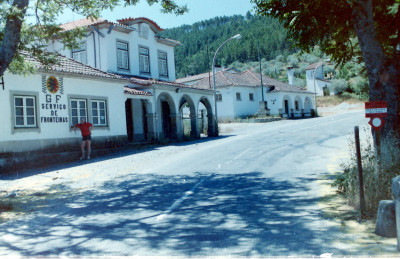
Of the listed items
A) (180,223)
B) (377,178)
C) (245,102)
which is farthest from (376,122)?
(245,102)

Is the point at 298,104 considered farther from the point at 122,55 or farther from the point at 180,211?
the point at 180,211

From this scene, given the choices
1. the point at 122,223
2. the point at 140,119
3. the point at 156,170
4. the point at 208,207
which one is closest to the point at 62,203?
the point at 122,223

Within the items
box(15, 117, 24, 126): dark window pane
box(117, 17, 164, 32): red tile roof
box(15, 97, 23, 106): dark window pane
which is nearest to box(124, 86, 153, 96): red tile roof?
box(117, 17, 164, 32): red tile roof

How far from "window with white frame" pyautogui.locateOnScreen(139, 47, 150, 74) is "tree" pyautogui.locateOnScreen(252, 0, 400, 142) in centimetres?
1711

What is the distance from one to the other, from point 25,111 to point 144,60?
12354mm

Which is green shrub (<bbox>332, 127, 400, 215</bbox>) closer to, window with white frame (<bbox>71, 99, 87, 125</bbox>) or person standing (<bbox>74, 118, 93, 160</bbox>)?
person standing (<bbox>74, 118, 93, 160</bbox>)

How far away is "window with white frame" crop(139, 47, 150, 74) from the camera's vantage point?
26.0 m

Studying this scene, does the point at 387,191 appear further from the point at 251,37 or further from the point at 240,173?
the point at 251,37

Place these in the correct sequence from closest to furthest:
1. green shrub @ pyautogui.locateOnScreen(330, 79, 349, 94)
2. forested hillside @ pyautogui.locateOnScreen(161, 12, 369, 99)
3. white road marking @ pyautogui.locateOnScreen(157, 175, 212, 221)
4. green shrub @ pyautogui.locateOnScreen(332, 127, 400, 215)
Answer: green shrub @ pyautogui.locateOnScreen(332, 127, 400, 215) < white road marking @ pyautogui.locateOnScreen(157, 175, 212, 221) < green shrub @ pyautogui.locateOnScreen(330, 79, 349, 94) < forested hillside @ pyautogui.locateOnScreen(161, 12, 369, 99)

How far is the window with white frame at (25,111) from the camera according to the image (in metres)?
14.8

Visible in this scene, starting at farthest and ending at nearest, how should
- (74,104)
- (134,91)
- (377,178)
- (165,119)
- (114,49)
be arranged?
(165,119) → (114,49) → (134,91) → (74,104) → (377,178)

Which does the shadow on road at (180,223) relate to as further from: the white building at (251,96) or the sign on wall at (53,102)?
the white building at (251,96)

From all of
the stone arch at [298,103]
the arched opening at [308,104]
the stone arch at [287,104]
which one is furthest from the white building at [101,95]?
the arched opening at [308,104]

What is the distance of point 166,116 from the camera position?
1116 inches
